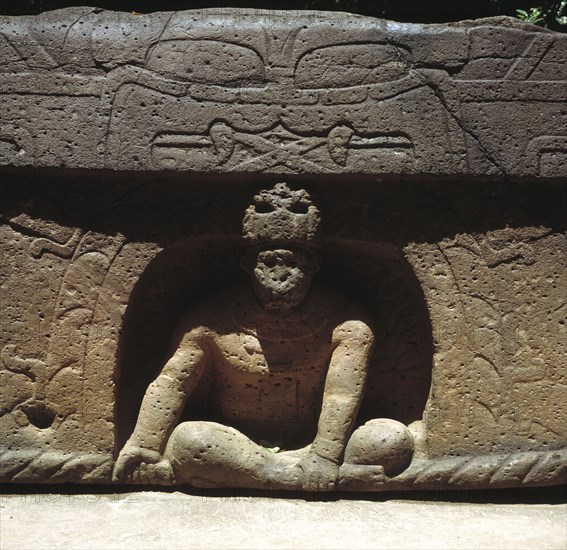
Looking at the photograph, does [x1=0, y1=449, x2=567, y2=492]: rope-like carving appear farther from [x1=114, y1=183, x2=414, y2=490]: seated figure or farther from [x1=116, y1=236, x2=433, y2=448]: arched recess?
[x1=116, y1=236, x2=433, y2=448]: arched recess

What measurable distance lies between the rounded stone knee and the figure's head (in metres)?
0.60

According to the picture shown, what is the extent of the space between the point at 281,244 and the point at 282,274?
0.39ft

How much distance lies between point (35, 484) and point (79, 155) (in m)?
1.36

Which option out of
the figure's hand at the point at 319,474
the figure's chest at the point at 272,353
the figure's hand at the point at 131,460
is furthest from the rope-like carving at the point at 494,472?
the figure's hand at the point at 131,460

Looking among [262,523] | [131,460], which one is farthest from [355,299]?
[131,460]

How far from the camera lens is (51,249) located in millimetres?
2824

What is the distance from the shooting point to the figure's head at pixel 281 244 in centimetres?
276

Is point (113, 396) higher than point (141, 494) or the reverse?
higher

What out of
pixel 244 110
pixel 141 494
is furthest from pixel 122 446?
pixel 244 110

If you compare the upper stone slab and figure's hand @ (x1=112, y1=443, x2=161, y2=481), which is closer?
the upper stone slab

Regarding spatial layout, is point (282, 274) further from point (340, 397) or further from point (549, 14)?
point (549, 14)

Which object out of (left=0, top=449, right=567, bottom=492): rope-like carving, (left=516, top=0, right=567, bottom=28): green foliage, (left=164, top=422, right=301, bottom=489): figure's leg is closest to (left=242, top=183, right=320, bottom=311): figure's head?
(left=164, top=422, right=301, bottom=489): figure's leg

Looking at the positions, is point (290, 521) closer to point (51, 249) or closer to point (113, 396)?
point (113, 396)

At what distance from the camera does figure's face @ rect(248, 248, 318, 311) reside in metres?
2.82
